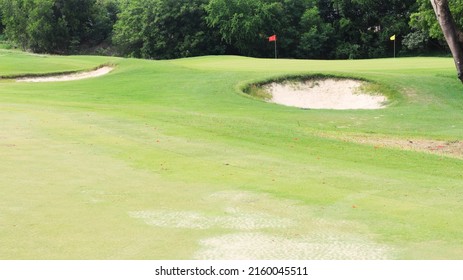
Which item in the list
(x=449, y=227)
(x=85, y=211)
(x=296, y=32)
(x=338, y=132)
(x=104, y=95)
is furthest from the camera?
(x=296, y=32)

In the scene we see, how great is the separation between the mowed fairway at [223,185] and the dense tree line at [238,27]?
54585mm

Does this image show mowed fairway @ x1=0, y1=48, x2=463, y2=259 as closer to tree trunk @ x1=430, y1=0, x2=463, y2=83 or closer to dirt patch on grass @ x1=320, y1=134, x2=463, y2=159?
dirt patch on grass @ x1=320, y1=134, x2=463, y2=159

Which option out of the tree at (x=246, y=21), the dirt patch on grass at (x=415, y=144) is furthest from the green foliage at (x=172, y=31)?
the dirt patch on grass at (x=415, y=144)

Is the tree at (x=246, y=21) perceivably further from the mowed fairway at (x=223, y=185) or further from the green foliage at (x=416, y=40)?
the mowed fairway at (x=223, y=185)

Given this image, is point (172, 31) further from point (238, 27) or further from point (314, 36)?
point (314, 36)

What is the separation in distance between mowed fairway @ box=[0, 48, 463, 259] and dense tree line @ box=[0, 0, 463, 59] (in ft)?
179

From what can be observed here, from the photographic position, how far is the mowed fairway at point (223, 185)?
21.3ft

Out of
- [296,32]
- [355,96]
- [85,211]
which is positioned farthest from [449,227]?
[296,32]

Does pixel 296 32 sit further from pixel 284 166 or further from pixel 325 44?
pixel 284 166

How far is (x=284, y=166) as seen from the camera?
11.6 m

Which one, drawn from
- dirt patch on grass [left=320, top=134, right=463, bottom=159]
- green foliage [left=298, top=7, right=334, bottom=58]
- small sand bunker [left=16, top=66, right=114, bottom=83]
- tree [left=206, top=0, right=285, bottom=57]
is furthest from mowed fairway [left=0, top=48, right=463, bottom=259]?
green foliage [left=298, top=7, right=334, bottom=58]

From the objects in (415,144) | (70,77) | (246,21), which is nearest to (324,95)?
(415,144)

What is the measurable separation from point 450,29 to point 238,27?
60.3 m
